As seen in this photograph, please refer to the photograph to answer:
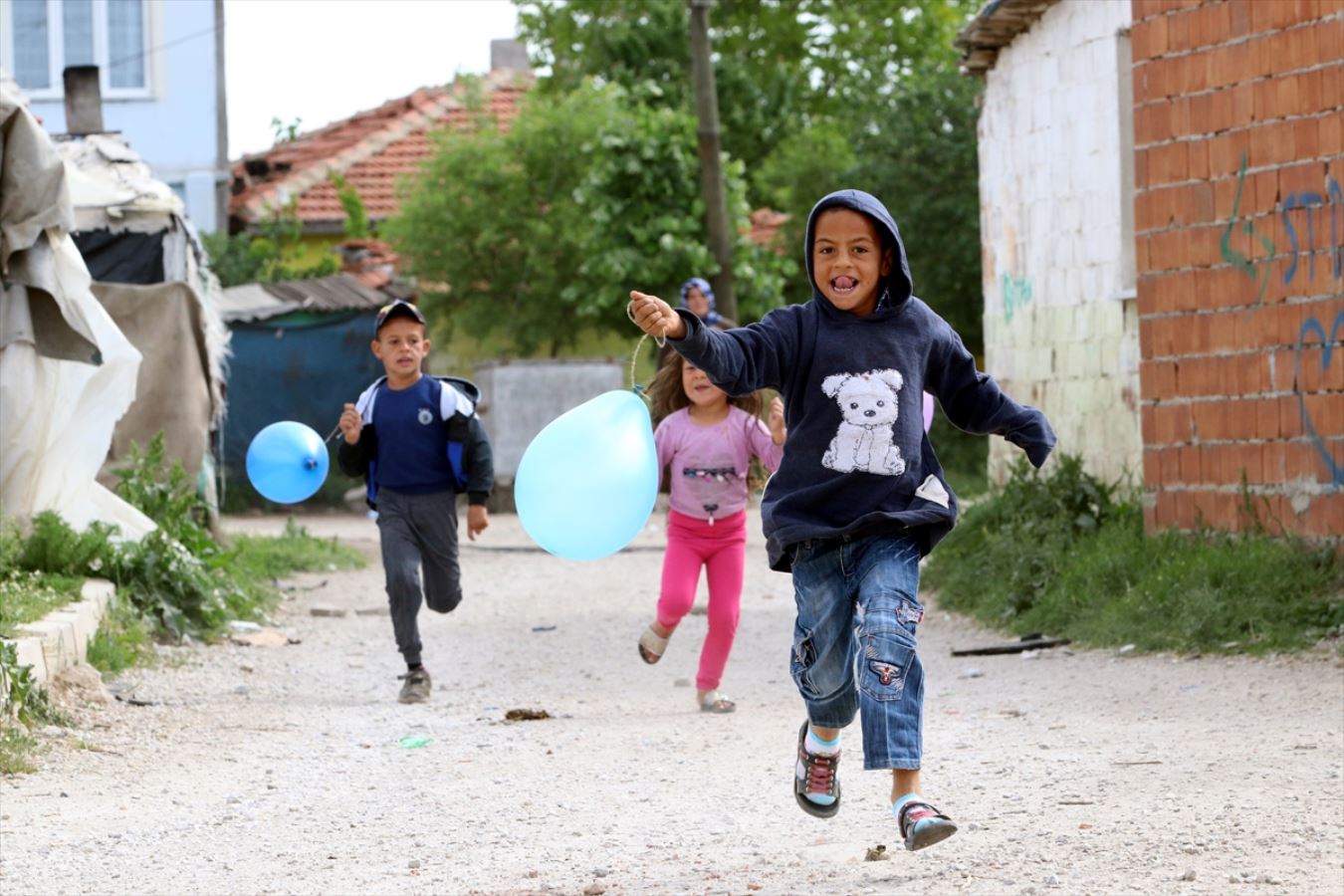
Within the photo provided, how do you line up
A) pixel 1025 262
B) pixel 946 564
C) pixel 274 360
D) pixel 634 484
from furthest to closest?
pixel 274 360 → pixel 1025 262 → pixel 946 564 → pixel 634 484

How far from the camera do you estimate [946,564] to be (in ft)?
42.0

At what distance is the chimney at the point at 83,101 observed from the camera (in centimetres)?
1558

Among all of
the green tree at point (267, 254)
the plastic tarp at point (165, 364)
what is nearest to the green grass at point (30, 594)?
the plastic tarp at point (165, 364)

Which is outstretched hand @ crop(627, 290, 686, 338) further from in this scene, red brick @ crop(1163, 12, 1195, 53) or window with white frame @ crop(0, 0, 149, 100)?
window with white frame @ crop(0, 0, 149, 100)

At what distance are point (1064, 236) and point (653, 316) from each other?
9005mm

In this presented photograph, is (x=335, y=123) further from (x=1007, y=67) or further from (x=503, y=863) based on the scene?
(x=503, y=863)

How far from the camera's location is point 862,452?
5.42m

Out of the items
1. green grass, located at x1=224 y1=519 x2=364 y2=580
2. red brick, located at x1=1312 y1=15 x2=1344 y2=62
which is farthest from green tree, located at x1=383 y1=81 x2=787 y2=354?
red brick, located at x1=1312 y1=15 x2=1344 y2=62

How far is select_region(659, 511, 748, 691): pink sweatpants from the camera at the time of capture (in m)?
8.68

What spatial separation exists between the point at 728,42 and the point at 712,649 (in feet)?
120

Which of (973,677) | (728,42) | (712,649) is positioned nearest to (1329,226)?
(973,677)

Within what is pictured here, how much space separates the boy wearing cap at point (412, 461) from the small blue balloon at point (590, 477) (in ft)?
11.8

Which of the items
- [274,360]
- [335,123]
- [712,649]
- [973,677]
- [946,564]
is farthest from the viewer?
[335,123]

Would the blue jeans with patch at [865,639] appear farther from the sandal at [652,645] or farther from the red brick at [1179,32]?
the red brick at [1179,32]
